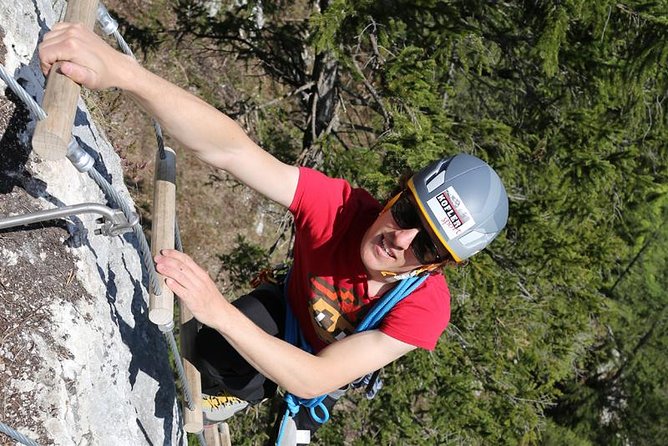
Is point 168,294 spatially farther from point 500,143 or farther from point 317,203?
point 500,143

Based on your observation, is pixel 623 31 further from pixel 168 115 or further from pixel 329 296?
pixel 168 115

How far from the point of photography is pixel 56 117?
1901 mm

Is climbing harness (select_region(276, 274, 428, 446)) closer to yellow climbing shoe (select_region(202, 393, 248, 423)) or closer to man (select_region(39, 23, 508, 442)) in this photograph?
man (select_region(39, 23, 508, 442))

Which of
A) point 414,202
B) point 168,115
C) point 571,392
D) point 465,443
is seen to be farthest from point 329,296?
point 571,392

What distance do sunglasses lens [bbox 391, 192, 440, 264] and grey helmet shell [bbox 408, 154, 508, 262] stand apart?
0.05 m

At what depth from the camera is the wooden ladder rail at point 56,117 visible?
1875 mm

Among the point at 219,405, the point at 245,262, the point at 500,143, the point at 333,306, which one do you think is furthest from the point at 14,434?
the point at 500,143

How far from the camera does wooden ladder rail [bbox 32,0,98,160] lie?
188cm

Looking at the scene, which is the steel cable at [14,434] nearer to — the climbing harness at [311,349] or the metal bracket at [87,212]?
the metal bracket at [87,212]

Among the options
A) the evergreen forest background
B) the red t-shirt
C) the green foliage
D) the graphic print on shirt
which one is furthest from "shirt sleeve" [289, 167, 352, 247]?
the green foliage

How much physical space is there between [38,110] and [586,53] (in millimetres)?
5177

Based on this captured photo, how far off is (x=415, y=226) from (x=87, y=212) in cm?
137

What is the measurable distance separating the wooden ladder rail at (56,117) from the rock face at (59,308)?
3.26 ft

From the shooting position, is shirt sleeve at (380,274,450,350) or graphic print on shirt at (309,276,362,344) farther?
graphic print on shirt at (309,276,362,344)
